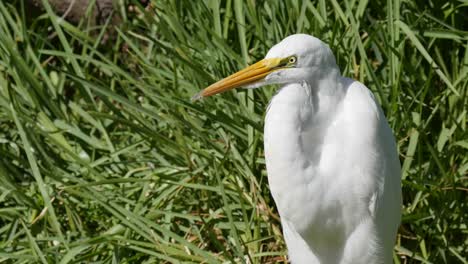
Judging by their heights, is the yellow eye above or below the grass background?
above

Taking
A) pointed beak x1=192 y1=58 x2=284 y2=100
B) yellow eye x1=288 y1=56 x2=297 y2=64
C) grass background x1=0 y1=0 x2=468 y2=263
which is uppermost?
yellow eye x1=288 y1=56 x2=297 y2=64

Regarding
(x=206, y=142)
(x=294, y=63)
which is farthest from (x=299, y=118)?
(x=206, y=142)

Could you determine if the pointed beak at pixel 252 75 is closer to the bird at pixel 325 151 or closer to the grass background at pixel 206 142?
the bird at pixel 325 151

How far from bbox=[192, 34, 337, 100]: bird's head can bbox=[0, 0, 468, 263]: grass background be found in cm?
55

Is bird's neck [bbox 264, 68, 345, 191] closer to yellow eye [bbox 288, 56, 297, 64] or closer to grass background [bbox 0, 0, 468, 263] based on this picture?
yellow eye [bbox 288, 56, 297, 64]

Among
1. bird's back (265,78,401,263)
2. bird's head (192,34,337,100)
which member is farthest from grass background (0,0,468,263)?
bird's head (192,34,337,100)

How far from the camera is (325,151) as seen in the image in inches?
104

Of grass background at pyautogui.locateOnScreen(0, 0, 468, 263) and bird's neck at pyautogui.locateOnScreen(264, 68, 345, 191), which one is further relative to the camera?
grass background at pyautogui.locateOnScreen(0, 0, 468, 263)

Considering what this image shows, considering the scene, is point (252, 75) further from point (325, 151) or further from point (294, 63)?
point (325, 151)

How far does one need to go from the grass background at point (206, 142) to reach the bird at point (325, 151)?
341 millimetres

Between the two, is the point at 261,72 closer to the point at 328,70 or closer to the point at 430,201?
the point at 328,70

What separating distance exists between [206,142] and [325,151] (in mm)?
691

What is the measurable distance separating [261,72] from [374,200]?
0.46 m

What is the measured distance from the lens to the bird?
8.26ft
